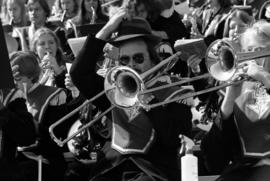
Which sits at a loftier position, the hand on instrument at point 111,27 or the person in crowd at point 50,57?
the hand on instrument at point 111,27

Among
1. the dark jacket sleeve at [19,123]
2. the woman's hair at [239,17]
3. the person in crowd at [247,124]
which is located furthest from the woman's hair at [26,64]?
the person in crowd at [247,124]

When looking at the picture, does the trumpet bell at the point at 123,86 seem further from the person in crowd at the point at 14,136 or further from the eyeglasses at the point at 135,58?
the person in crowd at the point at 14,136

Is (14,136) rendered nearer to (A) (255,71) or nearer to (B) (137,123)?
(B) (137,123)

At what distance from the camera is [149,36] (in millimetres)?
6500

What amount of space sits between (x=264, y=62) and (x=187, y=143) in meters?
0.75

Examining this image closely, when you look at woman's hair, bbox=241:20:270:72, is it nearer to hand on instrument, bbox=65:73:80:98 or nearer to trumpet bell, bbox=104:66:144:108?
trumpet bell, bbox=104:66:144:108

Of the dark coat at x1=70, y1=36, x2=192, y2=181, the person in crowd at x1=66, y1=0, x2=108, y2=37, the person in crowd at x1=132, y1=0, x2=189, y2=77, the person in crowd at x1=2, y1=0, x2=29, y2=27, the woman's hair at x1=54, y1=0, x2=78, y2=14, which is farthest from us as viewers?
the person in crowd at x1=2, y1=0, x2=29, y2=27

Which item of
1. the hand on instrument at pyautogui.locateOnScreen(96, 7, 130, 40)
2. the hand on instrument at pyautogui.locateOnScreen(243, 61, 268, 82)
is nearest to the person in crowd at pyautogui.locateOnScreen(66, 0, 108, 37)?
the hand on instrument at pyautogui.locateOnScreen(96, 7, 130, 40)

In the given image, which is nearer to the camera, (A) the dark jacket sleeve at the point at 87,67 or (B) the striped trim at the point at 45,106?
(A) the dark jacket sleeve at the point at 87,67

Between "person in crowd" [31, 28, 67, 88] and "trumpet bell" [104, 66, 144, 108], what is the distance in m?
1.93

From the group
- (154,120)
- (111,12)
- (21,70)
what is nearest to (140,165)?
(154,120)

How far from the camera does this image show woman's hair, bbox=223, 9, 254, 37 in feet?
23.9

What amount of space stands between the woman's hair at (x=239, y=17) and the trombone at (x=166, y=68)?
3.75 feet

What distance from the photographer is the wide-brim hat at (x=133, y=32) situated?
6477 millimetres
